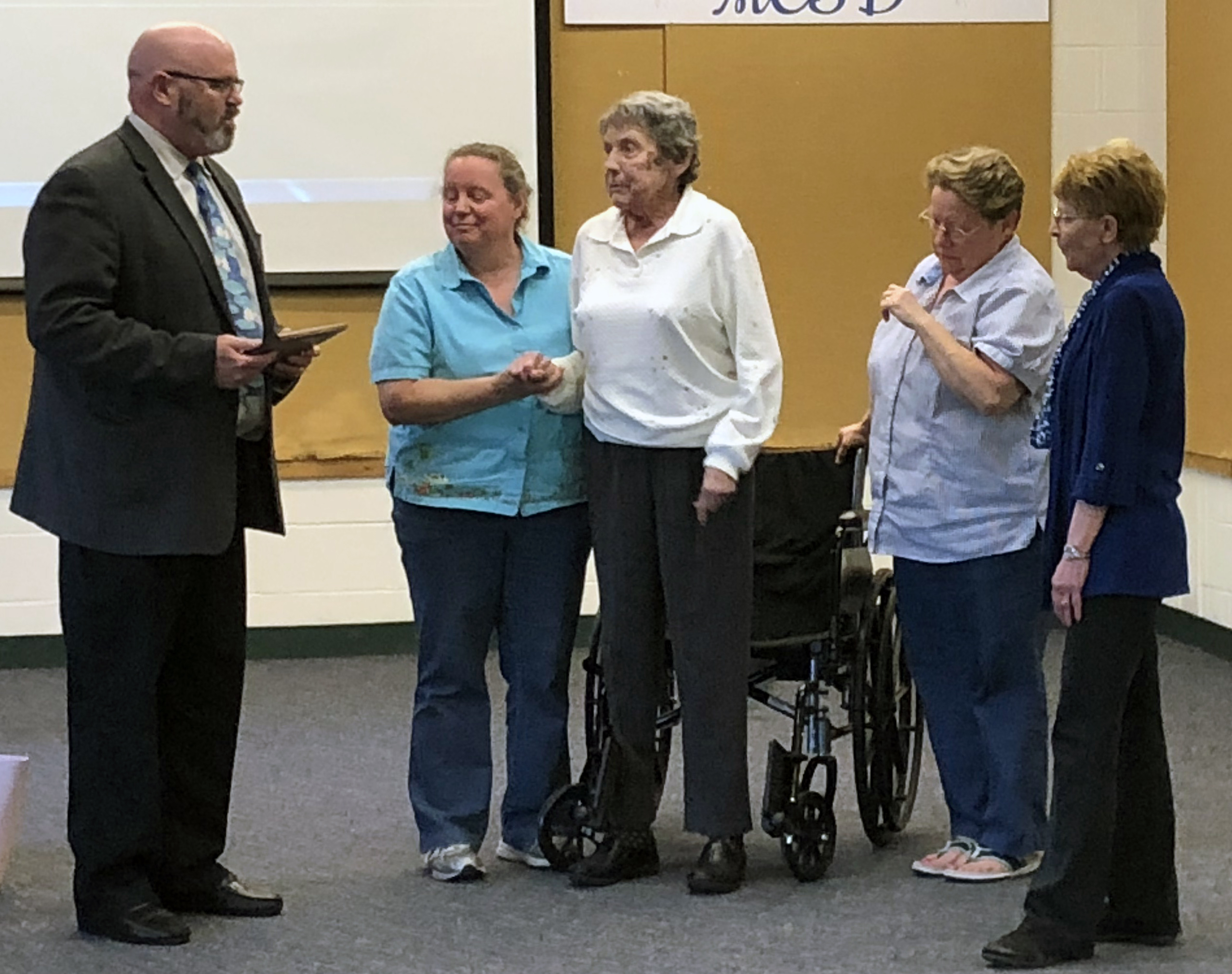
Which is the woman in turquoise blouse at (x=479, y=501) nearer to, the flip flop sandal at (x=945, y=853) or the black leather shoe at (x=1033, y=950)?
the flip flop sandal at (x=945, y=853)

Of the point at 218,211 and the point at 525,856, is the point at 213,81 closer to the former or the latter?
the point at 218,211

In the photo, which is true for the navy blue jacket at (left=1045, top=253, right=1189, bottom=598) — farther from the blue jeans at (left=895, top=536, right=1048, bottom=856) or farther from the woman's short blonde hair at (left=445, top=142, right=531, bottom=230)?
the woman's short blonde hair at (left=445, top=142, right=531, bottom=230)

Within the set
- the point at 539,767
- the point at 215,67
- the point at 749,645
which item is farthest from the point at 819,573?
the point at 215,67

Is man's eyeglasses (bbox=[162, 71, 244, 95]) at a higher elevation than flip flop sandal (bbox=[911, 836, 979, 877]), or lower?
higher

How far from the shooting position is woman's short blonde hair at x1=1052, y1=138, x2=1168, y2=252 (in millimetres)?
2791

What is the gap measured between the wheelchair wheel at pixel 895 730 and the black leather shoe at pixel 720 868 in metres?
0.41

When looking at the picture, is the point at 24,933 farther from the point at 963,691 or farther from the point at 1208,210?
the point at 1208,210

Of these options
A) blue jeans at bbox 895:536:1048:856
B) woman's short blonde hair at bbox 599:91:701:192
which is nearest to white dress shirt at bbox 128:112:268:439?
woman's short blonde hair at bbox 599:91:701:192

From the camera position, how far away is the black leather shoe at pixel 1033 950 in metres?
2.85

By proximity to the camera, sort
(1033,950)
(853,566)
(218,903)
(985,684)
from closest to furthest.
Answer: (1033,950)
(218,903)
(985,684)
(853,566)

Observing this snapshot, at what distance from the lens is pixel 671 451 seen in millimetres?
3271

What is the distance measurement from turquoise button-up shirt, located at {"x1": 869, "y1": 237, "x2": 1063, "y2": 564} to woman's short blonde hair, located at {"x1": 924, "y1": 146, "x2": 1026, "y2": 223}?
0.09 metres

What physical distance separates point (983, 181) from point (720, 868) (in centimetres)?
127

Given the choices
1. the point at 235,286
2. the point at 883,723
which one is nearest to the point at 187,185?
the point at 235,286
